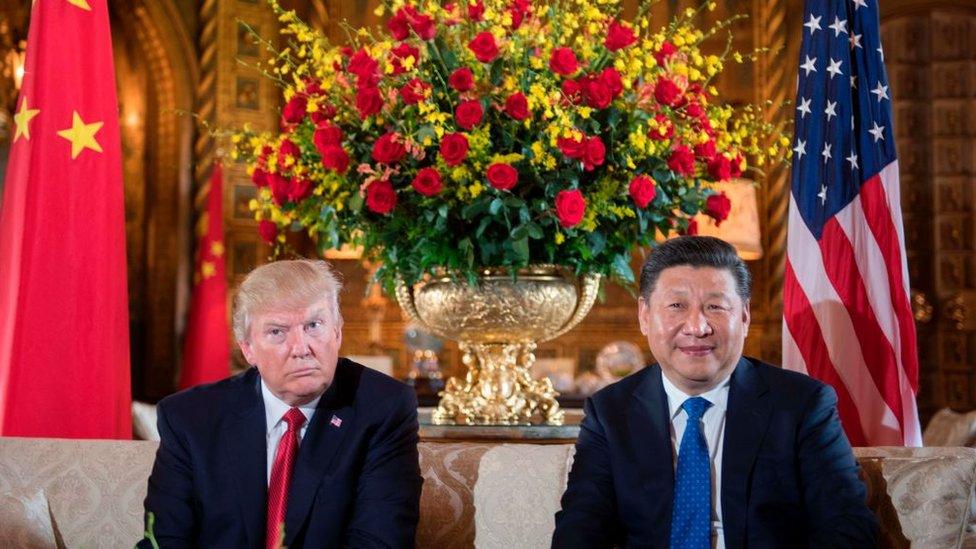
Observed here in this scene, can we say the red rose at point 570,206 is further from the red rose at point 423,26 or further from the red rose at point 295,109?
the red rose at point 295,109

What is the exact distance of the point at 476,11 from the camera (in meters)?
2.83

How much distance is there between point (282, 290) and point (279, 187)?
81 centimetres

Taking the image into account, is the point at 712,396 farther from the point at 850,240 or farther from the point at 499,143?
the point at 850,240

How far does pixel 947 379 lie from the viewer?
6.68 metres

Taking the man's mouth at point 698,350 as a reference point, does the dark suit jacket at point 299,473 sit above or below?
below

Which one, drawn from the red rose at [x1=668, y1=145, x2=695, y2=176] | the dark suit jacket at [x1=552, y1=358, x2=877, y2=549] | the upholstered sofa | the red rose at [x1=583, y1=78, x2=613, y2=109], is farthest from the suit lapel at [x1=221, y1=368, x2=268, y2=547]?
the red rose at [x1=668, y1=145, x2=695, y2=176]

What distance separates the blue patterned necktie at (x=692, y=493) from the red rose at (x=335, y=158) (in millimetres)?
1041

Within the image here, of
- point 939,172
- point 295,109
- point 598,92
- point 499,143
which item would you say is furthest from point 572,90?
point 939,172

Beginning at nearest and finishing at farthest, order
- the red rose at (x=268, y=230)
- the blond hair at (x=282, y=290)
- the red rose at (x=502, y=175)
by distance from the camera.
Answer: the blond hair at (x=282, y=290)
the red rose at (x=502, y=175)
the red rose at (x=268, y=230)

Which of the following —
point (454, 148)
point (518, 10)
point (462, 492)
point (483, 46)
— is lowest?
point (462, 492)

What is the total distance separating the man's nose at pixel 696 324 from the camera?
2100 millimetres

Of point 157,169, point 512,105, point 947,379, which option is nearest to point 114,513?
point 512,105

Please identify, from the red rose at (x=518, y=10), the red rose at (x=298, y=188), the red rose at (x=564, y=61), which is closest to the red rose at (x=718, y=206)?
the red rose at (x=564, y=61)

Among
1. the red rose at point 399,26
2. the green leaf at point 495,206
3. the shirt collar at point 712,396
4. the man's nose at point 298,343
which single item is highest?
the red rose at point 399,26
